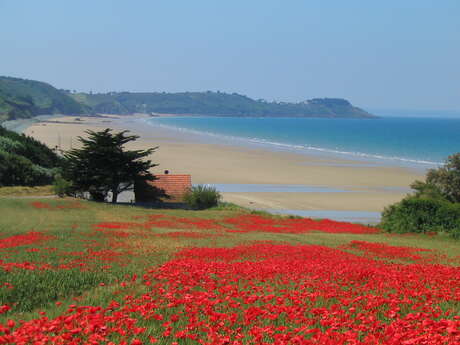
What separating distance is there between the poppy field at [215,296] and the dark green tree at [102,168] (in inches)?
978

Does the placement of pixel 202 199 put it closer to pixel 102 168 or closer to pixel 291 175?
pixel 102 168

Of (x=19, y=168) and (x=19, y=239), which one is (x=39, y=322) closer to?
(x=19, y=239)

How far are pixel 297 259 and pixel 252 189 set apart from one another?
42.9 metres

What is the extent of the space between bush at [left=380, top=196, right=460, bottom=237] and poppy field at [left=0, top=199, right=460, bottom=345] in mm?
11453

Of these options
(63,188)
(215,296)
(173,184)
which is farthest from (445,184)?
(215,296)

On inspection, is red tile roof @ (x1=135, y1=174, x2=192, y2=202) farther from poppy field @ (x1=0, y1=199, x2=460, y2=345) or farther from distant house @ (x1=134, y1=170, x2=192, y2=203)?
poppy field @ (x1=0, y1=199, x2=460, y2=345)

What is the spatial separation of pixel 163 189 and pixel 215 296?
121 feet

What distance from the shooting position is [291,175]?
67812 mm

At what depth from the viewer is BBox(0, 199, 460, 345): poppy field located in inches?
247

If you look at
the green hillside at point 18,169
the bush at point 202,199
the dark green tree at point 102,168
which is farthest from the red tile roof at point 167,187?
the green hillside at point 18,169

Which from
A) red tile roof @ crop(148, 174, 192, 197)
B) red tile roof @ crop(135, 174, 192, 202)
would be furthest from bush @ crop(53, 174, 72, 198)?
red tile roof @ crop(148, 174, 192, 197)

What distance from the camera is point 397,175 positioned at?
7012 cm

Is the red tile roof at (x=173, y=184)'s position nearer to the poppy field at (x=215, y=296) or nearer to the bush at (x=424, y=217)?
the bush at (x=424, y=217)

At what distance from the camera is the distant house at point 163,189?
44125 mm
